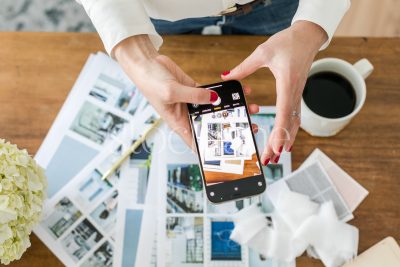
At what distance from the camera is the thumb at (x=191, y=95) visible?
636mm

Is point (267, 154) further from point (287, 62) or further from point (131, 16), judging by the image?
point (131, 16)

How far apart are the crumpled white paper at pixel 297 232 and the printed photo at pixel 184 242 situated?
60mm

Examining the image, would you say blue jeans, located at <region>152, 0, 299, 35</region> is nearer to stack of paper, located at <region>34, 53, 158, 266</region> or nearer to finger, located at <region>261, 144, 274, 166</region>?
stack of paper, located at <region>34, 53, 158, 266</region>

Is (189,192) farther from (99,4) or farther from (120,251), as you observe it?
(99,4)

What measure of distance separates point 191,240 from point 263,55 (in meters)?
0.33

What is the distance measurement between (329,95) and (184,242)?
0.35 meters

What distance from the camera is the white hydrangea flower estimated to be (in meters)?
0.63

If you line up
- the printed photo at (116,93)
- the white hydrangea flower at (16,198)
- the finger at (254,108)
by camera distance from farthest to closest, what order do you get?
the printed photo at (116,93) < the finger at (254,108) < the white hydrangea flower at (16,198)

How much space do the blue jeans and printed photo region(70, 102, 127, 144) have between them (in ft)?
0.65

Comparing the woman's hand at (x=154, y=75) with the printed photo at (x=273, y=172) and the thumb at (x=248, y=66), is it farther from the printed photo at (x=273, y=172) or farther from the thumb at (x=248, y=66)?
the printed photo at (x=273, y=172)

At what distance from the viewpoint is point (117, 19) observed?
64 centimetres

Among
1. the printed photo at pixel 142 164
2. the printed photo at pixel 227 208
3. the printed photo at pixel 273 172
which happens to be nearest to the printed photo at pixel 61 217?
the printed photo at pixel 142 164

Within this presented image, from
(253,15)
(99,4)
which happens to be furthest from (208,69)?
(99,4)

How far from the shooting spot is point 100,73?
848 millimetres
